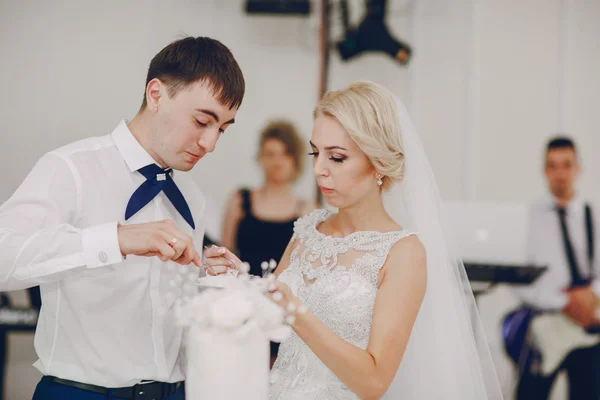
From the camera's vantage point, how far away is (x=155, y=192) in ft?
5.99

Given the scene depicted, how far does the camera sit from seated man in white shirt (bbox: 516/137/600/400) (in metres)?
4.21

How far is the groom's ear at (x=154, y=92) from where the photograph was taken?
1.82 metres

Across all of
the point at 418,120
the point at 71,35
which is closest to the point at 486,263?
the point at 418,120

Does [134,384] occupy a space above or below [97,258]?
below

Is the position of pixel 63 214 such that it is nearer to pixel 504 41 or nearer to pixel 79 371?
pixel 79 371

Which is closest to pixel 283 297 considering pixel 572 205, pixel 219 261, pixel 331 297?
pixel 219 261

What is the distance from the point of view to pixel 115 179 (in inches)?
71.7

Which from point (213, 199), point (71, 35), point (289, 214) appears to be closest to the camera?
point (289, 214)

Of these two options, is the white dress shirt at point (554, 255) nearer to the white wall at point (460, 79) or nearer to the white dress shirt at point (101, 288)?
the white wall at point (460, 79)

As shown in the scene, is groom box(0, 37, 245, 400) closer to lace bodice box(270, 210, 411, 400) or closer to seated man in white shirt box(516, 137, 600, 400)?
lace bodice box(270, 210, 411, 400)

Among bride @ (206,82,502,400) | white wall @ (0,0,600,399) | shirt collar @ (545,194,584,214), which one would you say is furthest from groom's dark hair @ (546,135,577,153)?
bride @ (206,82,502,400)

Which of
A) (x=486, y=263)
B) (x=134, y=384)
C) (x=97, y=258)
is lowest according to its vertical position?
(x=486, y=263)

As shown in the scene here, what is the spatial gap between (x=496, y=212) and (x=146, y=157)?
2642mm

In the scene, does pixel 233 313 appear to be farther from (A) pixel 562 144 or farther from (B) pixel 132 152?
(A) pixel 562 144
